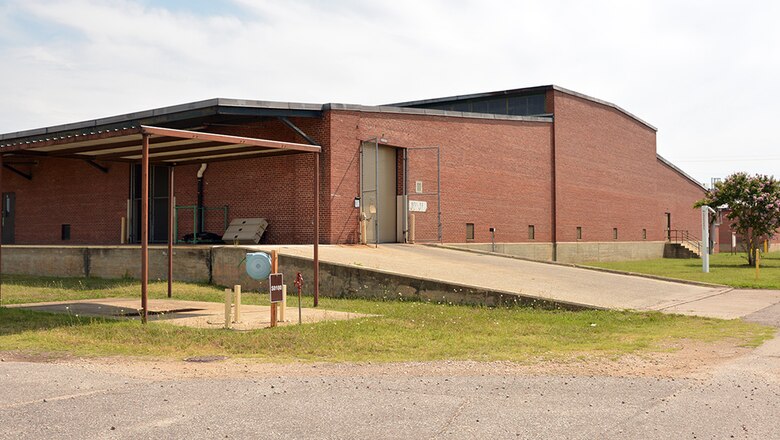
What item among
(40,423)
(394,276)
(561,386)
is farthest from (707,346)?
(40,423)

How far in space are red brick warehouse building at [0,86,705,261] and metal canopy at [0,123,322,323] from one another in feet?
0.43

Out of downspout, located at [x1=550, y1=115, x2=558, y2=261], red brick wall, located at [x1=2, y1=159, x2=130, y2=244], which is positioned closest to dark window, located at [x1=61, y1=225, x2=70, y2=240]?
red brick wall, located at [x1=2, y1=159, x2=130, y2=244]

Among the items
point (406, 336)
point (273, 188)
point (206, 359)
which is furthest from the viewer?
point (273, 188)

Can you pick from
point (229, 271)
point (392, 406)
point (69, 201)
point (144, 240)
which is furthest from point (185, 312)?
point (69, 201)

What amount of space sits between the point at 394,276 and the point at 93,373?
9.08 meters

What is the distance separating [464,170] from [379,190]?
184 inches

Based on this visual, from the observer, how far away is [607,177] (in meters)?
39.7

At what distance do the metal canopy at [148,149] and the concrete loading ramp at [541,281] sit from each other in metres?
3.20

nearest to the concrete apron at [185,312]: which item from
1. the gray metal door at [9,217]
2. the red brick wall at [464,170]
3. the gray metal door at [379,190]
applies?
the red brick wall at [464,170]

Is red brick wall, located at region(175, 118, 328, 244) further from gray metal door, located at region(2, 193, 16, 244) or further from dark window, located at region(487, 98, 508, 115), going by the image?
dark window, located at region(487, 98, 508, 115)

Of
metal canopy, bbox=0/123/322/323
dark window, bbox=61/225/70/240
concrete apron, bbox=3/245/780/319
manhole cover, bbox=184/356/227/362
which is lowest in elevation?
manhole cover, bbox=184/356/227/362

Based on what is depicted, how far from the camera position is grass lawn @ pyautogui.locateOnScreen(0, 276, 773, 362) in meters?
10.3

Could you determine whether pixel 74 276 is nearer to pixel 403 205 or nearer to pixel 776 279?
pixel 403 205

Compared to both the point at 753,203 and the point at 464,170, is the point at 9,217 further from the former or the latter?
the point at 753,203
